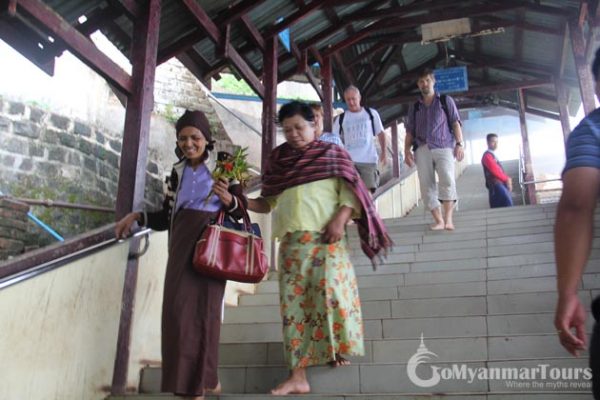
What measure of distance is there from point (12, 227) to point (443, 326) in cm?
430

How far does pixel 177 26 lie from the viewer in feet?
16.4

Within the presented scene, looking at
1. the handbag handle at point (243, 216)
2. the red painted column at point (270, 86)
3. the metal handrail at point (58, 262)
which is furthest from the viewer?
the red painted column at point (270, 86)

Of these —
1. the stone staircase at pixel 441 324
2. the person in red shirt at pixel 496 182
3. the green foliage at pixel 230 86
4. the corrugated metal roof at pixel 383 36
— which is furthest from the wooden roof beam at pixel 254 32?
the green foliage at pixel 230 86

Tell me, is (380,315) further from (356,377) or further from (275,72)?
(275,72)

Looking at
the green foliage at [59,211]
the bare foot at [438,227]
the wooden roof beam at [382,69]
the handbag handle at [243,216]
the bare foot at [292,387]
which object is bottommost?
the bare foot at [292,387]

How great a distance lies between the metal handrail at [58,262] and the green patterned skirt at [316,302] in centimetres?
104

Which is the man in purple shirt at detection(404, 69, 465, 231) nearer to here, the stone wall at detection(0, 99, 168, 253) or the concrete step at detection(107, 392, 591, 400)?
the concrete step at detection(107, 392, 591, 400)

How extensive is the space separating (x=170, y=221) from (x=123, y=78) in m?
1.43

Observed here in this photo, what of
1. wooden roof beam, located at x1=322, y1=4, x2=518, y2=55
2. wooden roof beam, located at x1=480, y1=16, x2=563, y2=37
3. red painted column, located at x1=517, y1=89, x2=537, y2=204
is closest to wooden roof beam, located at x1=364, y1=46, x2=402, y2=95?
wooden roof beam, located at x1=322, y1=4, x2=518, y2=55

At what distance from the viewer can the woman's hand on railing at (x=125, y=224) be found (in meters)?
2.87

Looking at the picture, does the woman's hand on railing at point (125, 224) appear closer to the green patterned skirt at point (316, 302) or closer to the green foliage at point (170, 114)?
the green patterned skirt at point (316, 302)

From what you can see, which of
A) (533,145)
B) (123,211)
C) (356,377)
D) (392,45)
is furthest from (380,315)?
(533,145)

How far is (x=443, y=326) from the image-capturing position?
316cm

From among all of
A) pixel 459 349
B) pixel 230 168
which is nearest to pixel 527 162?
pixel 459 349
